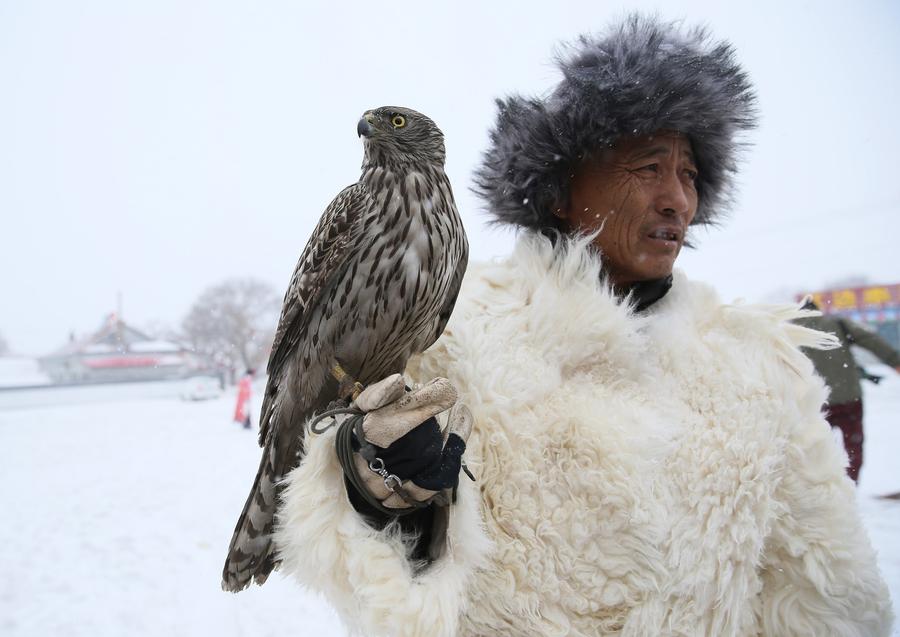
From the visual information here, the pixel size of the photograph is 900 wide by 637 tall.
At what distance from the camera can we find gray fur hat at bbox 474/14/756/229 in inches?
65.2

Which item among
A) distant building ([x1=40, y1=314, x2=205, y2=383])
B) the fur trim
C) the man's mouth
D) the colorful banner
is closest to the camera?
the fur trim

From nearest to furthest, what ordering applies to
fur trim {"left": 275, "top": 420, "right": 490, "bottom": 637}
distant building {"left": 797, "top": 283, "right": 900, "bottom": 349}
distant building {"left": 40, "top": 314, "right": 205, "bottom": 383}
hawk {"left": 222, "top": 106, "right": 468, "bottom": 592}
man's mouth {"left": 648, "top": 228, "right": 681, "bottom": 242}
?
fur trim {"left": 275, "top": 420, "right": 490, "bottom": 637} → hawk {"left": 222, "top": 106, "right": 468, "bottom": 592} → man's mouth {"left": 648, "top": 228, "right": 681, "bottom": 242} → distant building {"left": 797, "top": 283, "right": 900, "bottom": 349} → distant building {"left": 40, "top": 314, "right": 205, "bottom": 383}

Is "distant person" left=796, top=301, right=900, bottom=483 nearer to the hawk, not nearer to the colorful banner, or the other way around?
the hawk

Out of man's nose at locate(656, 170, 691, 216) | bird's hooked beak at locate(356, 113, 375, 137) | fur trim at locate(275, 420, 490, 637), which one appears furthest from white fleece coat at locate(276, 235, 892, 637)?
bird's hooked beak at locate(356, 113, 375, 137)

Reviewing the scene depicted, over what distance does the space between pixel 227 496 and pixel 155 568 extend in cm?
192

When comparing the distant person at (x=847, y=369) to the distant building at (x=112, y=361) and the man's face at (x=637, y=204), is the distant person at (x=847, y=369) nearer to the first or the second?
the man's face at (x=637, y=204)

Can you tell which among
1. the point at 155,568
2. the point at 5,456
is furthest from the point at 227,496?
the point at 5,456

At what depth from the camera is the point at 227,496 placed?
240 inches

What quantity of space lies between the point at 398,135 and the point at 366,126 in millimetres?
77

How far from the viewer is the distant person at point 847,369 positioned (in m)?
A: 3.61

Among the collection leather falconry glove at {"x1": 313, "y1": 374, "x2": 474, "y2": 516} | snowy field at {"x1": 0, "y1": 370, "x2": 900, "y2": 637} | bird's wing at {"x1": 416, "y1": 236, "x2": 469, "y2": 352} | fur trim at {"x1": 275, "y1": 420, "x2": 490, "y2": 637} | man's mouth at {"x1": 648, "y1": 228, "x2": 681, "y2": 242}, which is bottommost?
snowy field at {"x1": 0, "y1": 370, "x2": 900, "y2": 637}

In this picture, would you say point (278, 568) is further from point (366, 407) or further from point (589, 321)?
point (589, 321)

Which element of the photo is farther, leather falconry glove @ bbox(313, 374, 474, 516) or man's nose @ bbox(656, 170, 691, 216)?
man's nose @ bbox(656, 170, 691, 216)

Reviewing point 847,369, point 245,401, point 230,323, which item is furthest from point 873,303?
point 230,323
